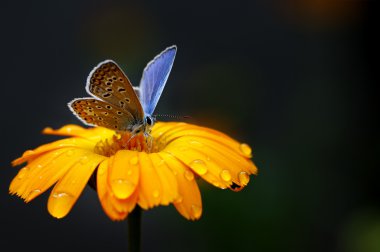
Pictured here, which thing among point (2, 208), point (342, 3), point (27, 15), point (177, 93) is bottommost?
point (2, 208)

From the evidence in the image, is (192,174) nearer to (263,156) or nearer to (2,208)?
(263,156)

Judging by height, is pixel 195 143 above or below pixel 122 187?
above

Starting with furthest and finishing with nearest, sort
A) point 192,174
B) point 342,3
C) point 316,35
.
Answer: point 316,35 < point 342,3 < point 192,174

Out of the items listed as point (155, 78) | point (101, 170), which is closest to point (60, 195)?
point (101, 170)

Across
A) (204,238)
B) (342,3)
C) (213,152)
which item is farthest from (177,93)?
(213,152)

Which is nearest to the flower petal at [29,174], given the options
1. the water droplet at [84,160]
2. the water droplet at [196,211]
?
the water droplet at [84,160]

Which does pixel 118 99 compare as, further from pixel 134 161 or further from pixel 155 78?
pixel 134 161

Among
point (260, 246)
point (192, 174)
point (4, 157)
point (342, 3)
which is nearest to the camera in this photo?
point (192, 174)
